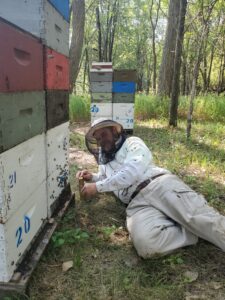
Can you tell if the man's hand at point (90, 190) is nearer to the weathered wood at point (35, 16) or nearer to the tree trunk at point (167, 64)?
the weathered wood at point (35, 16)

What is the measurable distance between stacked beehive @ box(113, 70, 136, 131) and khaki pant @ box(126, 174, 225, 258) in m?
3.77

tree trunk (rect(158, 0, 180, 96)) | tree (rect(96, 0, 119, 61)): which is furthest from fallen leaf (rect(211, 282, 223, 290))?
tree (rect(96, 0, 119, 61))

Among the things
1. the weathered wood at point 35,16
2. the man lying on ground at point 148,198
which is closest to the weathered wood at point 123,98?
the man lying on ground at point 148,198

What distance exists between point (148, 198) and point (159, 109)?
5.87 meters

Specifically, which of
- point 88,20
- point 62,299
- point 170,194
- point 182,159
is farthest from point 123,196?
point 88,20

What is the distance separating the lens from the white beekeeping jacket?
98.5 inches

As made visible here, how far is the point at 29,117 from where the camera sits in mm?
1805

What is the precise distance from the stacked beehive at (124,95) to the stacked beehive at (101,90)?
101mm

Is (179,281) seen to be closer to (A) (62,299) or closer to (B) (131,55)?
(A) (62,299)

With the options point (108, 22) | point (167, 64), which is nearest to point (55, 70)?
point (167, 64)

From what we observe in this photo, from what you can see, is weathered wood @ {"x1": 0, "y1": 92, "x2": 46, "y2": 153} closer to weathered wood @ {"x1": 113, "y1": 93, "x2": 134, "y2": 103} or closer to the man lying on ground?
the man lying on ground

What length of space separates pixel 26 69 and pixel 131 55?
82.0 feet

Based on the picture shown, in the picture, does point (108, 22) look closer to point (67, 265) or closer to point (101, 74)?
point (101, 74)

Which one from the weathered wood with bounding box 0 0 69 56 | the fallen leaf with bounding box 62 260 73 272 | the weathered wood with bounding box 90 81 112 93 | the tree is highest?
the tree
